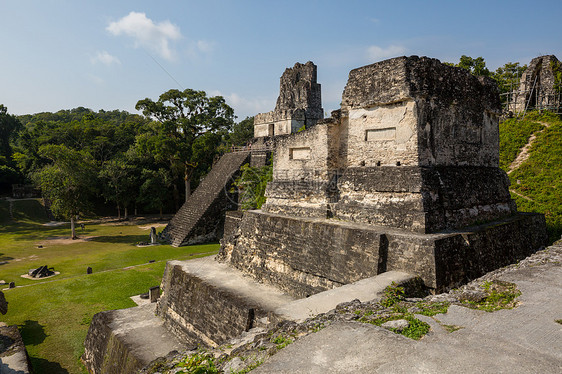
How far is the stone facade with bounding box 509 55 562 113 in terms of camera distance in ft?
50.7

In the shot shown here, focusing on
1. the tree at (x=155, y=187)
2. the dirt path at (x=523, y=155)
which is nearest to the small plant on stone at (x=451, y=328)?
the dirt path at (x=523, y=155)

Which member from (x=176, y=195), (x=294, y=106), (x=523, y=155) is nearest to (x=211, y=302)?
Answer: (x=523, y=155)

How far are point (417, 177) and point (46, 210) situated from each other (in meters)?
29.0

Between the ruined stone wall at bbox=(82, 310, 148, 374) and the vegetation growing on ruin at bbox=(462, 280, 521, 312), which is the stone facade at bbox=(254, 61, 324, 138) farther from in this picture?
the vegetation growing on ruin at bbox=(462, 280, 521, 312)

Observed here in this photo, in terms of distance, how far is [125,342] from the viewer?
6.91 m

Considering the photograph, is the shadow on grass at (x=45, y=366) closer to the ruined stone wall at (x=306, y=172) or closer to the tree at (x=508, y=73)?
the ruined stone wall at (x=306, y=172)

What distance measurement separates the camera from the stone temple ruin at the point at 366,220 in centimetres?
566

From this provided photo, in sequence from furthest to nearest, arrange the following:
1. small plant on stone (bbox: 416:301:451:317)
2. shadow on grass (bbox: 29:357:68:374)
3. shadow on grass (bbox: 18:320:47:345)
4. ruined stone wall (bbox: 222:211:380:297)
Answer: shadow on grass (bbox: 18:320:47:345) < shadow on grass (bbox: 29:357:68:374) < ruined stone wall (bbox: 222:211:380:297) < small plant on stone (bbox: 416:301:451:317)

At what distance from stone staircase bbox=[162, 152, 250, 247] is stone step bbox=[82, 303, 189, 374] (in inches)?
353

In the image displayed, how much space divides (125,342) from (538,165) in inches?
514

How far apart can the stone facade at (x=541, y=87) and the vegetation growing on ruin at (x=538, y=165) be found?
1.69 m

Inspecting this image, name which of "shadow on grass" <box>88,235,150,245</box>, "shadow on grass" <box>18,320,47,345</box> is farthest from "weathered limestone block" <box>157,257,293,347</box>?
"shadow on grass" <box>88,235,150,245</box>

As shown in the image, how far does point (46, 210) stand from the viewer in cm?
2638

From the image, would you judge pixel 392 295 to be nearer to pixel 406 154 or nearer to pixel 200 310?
pixel 406 154
